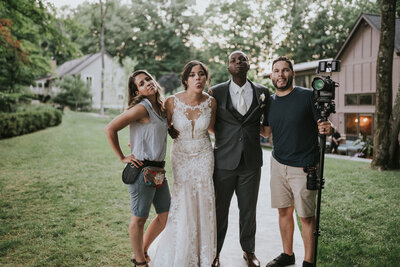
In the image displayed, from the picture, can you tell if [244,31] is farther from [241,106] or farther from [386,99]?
[241,106]

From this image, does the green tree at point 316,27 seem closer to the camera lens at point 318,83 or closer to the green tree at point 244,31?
the green tree at point 244,31

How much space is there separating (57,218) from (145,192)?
2.72m

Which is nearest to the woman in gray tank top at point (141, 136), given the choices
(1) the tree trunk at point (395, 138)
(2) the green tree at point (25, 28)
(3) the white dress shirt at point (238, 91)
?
(3) the white dress shirt at point (238, 91)

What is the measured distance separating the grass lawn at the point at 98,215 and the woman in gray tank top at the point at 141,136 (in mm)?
779

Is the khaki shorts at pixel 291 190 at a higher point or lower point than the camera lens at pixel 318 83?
lower

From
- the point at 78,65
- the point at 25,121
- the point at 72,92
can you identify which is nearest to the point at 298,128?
the point at 25,121

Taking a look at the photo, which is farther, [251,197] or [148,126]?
[251,197]

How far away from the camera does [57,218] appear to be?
4.95m

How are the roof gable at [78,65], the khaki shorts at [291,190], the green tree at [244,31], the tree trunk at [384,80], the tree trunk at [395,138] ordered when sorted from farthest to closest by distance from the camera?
the roof gable at [78,65] → the green tree at [244,31] → the tree trunk at [395,138] → the tree trunk at [384,80] → the khaki shorts at [291,190]

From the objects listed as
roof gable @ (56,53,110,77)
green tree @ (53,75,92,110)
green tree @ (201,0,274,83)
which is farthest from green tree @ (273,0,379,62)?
roof gable @ (56,53,110,77)

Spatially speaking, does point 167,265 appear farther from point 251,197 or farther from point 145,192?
point 251,197

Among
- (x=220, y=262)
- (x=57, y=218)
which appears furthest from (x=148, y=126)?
(x=57, y=218)

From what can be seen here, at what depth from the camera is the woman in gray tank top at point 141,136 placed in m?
2.91

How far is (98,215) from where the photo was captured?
200 inches
